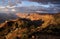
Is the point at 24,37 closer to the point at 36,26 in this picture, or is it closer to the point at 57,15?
the point at 36,26

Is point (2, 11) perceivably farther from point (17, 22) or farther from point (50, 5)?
point (50, 5)

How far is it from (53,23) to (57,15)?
0.18m

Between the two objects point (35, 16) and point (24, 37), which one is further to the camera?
point (35, 16)

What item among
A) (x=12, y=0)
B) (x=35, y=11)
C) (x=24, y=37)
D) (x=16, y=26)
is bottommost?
(x=24, y=37)

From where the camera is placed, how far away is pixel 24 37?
2582 millimetres

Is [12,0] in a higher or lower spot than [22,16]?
higher

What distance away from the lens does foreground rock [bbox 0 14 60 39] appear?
2613 mm

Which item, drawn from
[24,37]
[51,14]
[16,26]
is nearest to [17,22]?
[16,26]

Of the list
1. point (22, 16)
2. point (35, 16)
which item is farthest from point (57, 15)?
point (22, 16)

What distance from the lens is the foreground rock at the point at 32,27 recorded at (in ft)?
8.57

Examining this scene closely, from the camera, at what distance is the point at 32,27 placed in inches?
105

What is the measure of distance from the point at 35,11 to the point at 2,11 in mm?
636

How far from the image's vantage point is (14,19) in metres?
2.71

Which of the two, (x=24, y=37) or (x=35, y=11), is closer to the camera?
(x=24, y=37)
